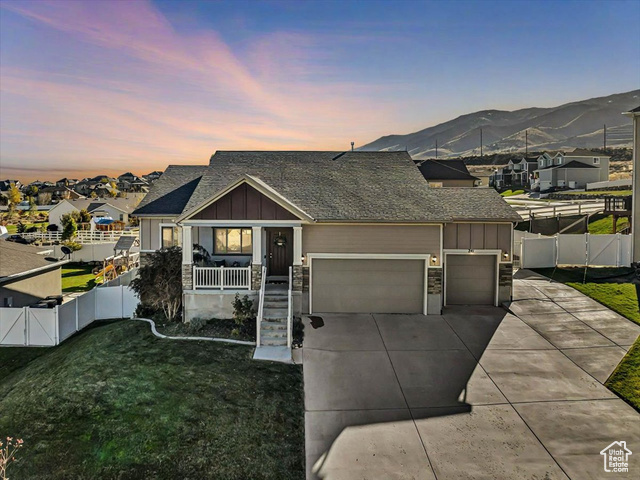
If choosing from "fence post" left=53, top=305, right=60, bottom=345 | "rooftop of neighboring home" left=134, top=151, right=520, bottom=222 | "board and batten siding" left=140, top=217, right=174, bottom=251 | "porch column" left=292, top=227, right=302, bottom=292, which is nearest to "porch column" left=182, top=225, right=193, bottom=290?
"rooftop of neighboring home" left=134, top=151, right=520, bottom=222

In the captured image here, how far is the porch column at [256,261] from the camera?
12938 mm

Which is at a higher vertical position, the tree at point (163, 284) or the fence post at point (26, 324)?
the tree at point (163, 284)

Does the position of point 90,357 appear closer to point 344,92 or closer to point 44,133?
point 344,92

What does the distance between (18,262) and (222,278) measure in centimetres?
984

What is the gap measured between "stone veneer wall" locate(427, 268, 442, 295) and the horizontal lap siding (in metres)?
0.68

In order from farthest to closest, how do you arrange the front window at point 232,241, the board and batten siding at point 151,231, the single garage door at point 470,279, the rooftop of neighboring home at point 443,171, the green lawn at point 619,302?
the rooftop of neighboring home at point 443,171, the board and batten siding at point 151,231, the front window at point 232,241, the single garage door at point 470,279, the green lawn at point 619,302

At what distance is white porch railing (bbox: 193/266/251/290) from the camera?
42.5 ft

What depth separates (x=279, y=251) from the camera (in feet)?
48.9

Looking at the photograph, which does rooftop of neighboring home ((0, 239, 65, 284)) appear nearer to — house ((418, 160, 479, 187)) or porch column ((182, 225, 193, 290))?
porch column ((182, 225, 193, 290))

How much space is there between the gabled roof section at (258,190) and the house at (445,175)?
2159cm

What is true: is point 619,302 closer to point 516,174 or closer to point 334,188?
point 334,188

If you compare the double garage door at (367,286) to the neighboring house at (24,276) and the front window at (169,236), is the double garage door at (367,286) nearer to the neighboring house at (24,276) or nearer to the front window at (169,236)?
the front window at (169,236)

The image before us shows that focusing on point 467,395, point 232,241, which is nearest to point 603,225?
point 467,395

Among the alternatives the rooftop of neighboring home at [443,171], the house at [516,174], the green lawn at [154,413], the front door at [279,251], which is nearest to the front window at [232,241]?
the front door at [279,251]
